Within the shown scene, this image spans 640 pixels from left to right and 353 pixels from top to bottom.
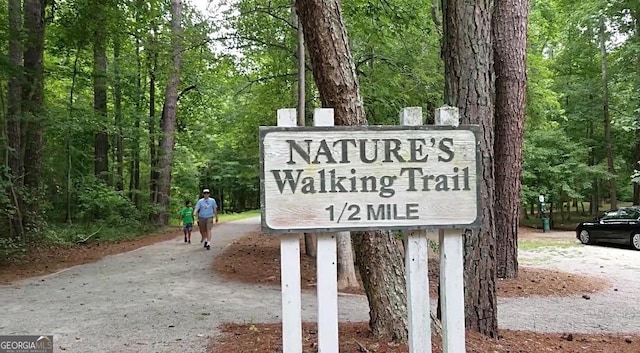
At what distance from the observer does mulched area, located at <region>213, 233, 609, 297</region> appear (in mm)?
8625

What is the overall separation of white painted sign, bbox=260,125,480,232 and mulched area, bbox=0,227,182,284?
26.9 ft

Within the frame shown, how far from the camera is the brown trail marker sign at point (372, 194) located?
2979 millimetres

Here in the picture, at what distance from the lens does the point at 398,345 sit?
4238 millimetres

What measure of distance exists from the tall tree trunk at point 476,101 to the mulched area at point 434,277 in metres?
3.26

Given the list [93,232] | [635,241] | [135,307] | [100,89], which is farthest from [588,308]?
[100,89]

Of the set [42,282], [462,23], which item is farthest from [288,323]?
[42,282]

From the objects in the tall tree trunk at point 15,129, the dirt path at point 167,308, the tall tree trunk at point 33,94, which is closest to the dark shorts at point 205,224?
the dirt path at point 167,308

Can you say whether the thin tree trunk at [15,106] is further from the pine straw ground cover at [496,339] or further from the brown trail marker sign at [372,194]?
the brown trail marker sign at [372,194]

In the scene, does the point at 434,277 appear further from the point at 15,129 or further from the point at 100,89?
the point at 100,89

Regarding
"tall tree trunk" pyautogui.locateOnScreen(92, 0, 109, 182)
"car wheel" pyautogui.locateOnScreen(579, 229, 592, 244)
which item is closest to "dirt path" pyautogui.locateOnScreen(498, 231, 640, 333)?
"car wheel" pyautogui.locateOnScreen(579, 229, 592, 244)

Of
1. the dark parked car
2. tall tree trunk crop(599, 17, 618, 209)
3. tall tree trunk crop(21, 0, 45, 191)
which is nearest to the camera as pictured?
tall tree trunk crop(21, 0, 45, 191)

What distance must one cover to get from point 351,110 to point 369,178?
136 centimetres

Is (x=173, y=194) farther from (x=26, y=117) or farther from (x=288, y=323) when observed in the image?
(x=288, y=323)

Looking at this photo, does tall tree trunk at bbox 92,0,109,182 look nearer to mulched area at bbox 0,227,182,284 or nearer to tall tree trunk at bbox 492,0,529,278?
→ mulched area at bbox 0,227,182,284
